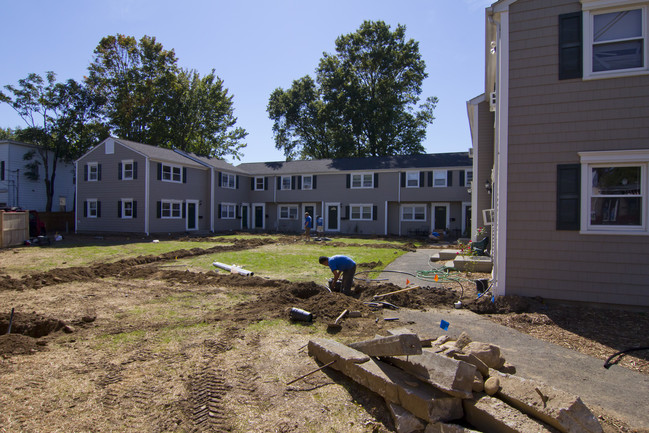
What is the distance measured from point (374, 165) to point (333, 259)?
24202 millimetres

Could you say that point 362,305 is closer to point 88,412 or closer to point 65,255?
point 88,412

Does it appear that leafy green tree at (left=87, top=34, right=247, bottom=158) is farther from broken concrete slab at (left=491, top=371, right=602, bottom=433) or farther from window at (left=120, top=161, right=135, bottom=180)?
broken concrete slab at (left=491, top=371, right=602, bottom=433)

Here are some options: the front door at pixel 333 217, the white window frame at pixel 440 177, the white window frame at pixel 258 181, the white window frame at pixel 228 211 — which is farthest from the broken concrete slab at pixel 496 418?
the white window frame at pixel 258 181

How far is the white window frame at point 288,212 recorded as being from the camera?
3428cm

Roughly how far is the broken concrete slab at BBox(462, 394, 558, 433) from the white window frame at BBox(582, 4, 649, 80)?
730cm

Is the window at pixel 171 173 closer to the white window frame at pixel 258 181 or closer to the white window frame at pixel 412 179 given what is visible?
the white window frame at pixel 258 181

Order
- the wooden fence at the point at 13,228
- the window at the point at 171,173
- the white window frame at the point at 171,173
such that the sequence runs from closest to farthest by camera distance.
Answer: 1. the wooden fence at the point at 13,228
2. the white window frame at the point at 171,173
3. the window at the point at 171,173

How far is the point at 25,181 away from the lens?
3434cm

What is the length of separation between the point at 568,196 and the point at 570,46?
122 inches

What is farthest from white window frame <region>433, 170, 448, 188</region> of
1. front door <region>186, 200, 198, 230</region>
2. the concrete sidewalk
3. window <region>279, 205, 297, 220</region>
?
the concrete sidewalk

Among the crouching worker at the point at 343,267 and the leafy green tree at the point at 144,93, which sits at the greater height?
the leafy green tree at the point at 144,93

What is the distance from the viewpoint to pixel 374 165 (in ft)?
104

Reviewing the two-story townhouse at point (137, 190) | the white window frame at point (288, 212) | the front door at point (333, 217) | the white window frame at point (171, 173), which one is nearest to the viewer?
the two-story townhouse at point (137, 190)

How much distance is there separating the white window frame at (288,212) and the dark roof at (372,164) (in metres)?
3.12
